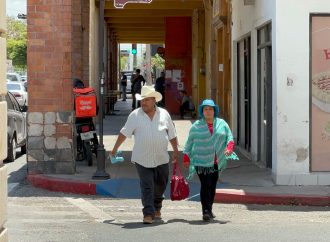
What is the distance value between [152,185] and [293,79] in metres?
3.61

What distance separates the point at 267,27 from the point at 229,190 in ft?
11.5

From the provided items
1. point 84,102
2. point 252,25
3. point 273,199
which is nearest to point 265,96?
point 252,25

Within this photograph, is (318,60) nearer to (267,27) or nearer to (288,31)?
(288,31)

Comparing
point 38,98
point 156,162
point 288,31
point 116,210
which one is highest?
point 288,31

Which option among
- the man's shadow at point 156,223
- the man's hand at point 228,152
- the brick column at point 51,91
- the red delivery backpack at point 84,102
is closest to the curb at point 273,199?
the man's shadow at point 156,223

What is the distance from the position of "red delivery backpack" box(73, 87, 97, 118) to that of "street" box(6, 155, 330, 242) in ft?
7.69

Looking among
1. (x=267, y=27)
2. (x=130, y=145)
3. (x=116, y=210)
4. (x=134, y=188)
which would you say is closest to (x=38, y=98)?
(x=134, y=188)

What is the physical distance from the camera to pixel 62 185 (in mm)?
12320

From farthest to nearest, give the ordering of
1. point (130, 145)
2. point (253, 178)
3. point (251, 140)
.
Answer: point (130, 145) → point (251, 140) → point (253, 178)

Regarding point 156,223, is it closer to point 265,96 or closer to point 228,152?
point 228,152

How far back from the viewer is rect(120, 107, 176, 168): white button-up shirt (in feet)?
30.4

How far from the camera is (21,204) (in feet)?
36.1

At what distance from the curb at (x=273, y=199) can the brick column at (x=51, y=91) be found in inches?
131

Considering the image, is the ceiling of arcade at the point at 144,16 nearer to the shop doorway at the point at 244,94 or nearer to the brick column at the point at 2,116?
the shop doorway at the point at 244,94
